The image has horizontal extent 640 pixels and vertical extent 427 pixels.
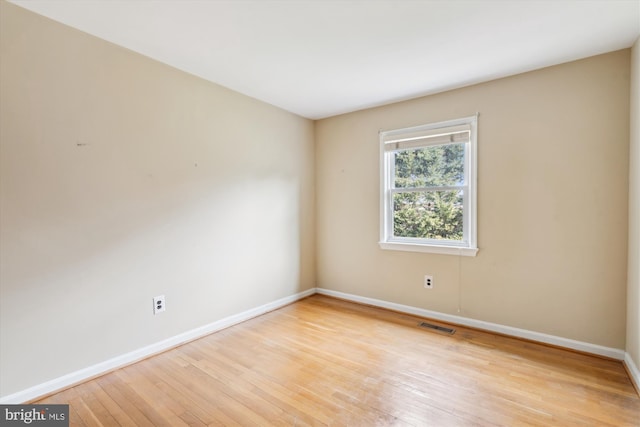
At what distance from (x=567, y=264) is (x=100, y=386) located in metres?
3.64

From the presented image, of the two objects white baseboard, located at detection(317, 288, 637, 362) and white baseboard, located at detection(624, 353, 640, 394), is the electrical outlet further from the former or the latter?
white baseboard, located at detection(624, 353, 640, 394)

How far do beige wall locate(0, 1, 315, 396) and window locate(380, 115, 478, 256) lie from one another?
1.52 m

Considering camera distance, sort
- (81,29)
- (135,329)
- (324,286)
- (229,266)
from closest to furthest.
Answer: (81,29) < (135,329) < (229,266) < (324,286)

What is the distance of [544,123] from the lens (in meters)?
2.66

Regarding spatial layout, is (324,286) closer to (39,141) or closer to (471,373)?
(471,373)

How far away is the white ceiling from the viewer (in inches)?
73.3

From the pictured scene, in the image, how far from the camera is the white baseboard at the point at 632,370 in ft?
6.68

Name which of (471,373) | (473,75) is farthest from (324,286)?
(473,75)

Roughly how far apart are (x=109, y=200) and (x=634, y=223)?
3.79 meters

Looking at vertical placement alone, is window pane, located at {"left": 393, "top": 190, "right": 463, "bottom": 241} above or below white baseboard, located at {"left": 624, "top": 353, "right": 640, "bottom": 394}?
above

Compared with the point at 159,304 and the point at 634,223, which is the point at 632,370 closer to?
the point at 634,223

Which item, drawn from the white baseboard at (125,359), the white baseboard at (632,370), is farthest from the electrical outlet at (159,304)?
the white baseboard at (632,370)

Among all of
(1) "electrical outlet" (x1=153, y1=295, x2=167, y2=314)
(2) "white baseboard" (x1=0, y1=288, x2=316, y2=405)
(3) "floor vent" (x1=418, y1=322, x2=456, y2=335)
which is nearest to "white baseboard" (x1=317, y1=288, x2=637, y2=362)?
(3) "floor vent" (x1=418, y1=322, x2=456, y2=335)

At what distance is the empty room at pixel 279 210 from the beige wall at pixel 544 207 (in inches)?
0.7
